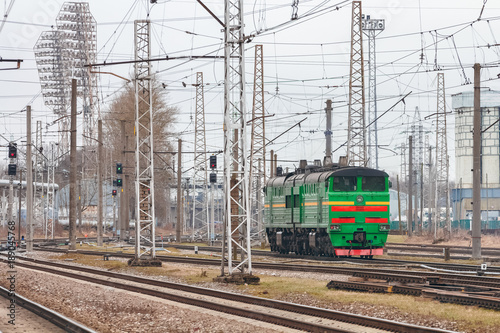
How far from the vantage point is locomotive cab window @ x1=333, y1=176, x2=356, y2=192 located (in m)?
34.8

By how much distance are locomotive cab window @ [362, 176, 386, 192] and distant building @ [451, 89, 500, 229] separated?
6579cm

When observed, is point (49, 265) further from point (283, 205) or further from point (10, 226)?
point (10, 226)

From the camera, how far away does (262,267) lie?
1226 inches

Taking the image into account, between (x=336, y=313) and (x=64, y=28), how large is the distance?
10363cm

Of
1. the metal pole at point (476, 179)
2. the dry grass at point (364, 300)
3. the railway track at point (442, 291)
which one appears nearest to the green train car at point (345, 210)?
the metal pole at point (476, 179)

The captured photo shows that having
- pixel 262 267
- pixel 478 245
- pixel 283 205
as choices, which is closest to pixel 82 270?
pixel 262 267

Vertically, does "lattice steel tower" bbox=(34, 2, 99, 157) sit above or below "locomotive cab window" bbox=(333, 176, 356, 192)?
above

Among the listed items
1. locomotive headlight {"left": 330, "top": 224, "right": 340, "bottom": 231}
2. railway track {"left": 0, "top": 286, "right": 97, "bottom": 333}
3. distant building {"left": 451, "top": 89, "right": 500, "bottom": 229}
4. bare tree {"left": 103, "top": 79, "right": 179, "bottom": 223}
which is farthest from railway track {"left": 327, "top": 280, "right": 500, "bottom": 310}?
distant building {"left": 451, "top": 89, "right": 500, "bottom": 229}

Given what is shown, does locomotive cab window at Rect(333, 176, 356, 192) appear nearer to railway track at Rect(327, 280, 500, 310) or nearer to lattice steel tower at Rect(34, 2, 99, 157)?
railway track at Rect(327, 280, 500, 310)

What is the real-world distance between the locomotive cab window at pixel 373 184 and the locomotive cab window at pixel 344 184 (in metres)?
0.62

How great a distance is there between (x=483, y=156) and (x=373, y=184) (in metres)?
79.9

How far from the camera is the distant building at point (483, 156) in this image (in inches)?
4026

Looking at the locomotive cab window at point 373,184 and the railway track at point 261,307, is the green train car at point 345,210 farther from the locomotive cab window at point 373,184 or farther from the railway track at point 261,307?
the railway track at point 261,307

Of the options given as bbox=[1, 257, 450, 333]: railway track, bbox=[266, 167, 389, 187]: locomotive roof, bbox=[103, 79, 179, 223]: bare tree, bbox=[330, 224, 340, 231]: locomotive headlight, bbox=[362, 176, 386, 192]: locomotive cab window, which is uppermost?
bbox=[103, 79, 179, 223]: bare tree
